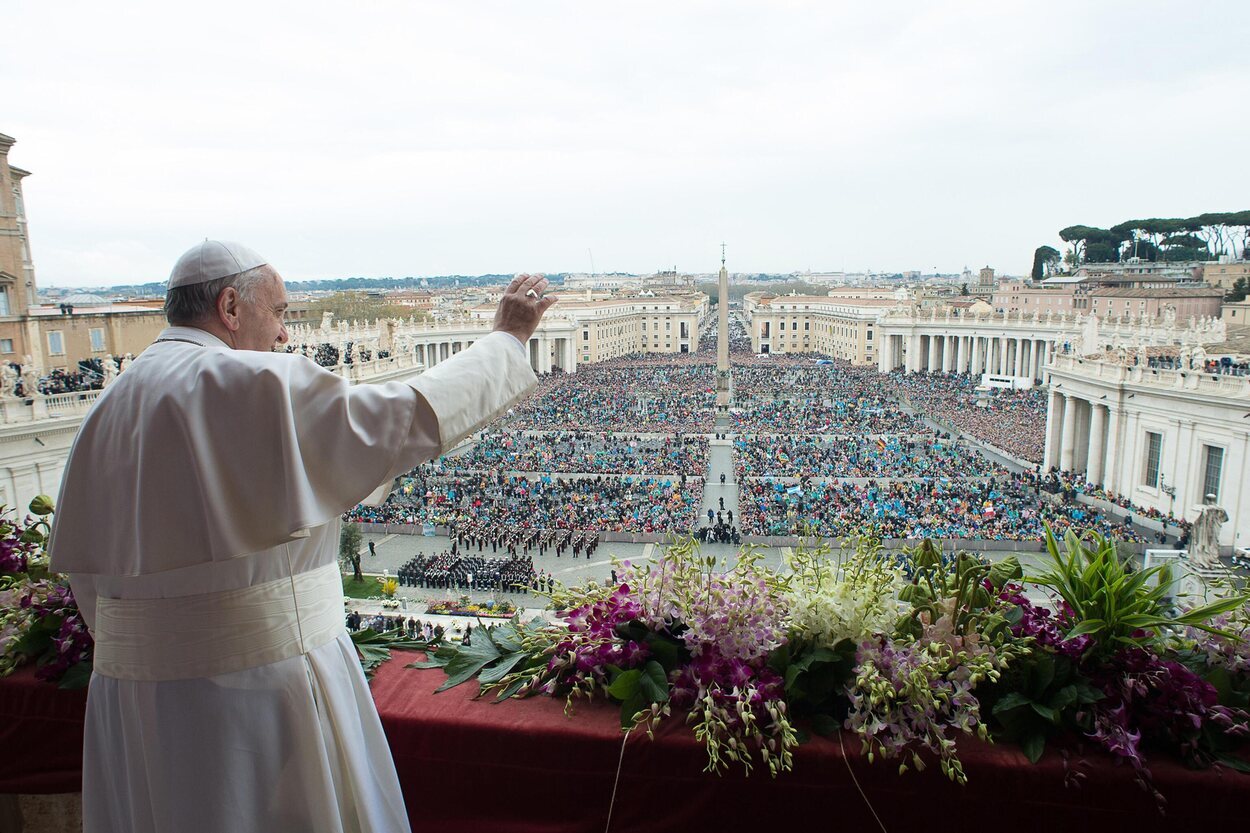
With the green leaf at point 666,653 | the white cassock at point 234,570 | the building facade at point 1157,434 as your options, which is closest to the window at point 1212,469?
the building facade at point 1157,434

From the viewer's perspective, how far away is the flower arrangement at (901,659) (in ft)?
6.13

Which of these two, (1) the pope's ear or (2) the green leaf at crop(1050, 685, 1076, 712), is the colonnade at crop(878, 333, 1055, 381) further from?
(1) the pope's ear

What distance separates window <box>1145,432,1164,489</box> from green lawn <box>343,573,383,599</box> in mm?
19434

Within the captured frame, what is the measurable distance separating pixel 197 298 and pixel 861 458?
24069 mm

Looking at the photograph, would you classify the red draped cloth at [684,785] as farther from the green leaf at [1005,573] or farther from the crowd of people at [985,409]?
the crowd of people at [985,409]

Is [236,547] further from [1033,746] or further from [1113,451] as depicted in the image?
[1113,451]

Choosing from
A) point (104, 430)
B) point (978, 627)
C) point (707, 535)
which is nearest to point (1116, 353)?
point (707, 535)

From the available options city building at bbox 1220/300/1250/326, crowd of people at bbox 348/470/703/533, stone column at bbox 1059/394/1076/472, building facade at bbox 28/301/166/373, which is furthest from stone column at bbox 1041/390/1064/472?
building facade at bbox 28/301/166/373

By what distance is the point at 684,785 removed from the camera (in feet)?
6.44

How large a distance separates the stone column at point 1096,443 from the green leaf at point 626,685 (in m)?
24.8

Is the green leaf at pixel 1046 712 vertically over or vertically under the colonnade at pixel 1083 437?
over

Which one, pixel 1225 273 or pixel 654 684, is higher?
pixel 1225 273

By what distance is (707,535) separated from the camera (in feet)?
54.9

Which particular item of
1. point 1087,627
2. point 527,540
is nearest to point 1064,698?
point 1087,627
